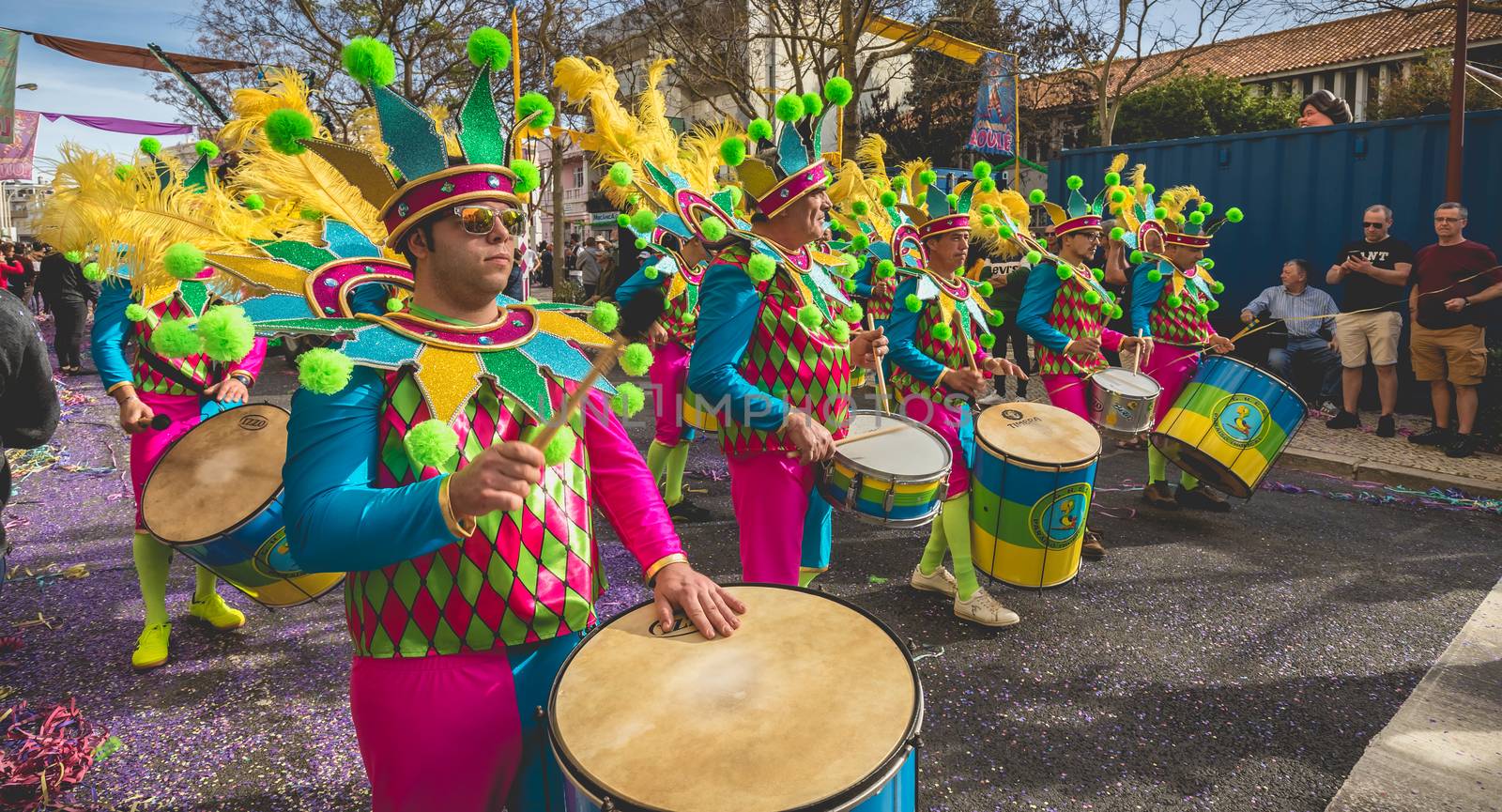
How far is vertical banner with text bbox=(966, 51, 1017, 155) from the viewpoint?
13.4m

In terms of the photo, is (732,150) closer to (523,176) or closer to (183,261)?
(523,176)

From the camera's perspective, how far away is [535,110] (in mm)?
1770

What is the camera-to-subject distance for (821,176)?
2.87 m

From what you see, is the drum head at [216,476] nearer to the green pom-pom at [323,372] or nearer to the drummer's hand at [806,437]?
→ the drummer's hand at [806,437]

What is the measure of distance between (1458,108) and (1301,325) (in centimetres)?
219

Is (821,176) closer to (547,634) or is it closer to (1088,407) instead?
(547,634)

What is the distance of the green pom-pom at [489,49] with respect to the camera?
154cm

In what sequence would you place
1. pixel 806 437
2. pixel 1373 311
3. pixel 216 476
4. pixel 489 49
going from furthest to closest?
pixel 1373 311 → pixel 216 476 → pixel 806 437 → pixel 489 49

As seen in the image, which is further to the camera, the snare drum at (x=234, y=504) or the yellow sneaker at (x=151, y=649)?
the yellow sneaker at (x=151, y=649)

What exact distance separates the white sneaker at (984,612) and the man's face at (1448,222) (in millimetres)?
5769

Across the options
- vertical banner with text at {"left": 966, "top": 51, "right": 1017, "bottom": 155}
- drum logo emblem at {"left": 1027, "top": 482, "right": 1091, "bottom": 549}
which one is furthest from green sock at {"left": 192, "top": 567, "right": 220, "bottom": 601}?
vertical banner with text at {"left": 966, "top": 51, "right": 1017, "bottom": 155}

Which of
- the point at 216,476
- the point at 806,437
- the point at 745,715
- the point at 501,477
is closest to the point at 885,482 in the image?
the point at 806,437

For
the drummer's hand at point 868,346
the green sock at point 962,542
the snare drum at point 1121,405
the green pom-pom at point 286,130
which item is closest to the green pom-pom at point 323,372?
the green pom-pom at point 286,130

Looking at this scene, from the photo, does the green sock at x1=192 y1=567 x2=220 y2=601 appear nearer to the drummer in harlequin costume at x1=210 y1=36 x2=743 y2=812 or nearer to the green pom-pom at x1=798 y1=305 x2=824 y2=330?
the drummer in harlequin costume at x1=210 y1=36 x2=743 y2=812
